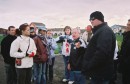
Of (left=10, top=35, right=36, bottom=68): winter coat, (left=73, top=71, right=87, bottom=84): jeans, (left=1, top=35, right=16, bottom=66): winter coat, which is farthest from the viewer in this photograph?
(left=1, top=35, right=16, bottom=66): winter coat

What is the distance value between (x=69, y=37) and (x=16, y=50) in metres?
3.39

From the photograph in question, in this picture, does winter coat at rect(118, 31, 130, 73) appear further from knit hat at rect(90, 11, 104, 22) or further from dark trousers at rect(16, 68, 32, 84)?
dark trousers at rect(16, 68, 32, 84)

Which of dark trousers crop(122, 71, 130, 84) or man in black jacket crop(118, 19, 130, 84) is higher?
man in black jacket crop(118, 19, 130, 84)

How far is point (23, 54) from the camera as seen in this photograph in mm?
6742

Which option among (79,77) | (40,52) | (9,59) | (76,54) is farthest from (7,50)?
(79,77)

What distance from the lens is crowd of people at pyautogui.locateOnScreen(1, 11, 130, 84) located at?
16.8 ft

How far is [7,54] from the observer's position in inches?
307

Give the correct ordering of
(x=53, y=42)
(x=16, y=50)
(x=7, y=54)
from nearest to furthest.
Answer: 1. (x=16, y=50)
2. (x=7, y=54)
3. (x=53, y=42)

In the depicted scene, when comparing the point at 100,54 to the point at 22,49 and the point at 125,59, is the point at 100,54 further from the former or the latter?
the point at 22,49

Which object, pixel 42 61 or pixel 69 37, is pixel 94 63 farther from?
pixel 69 37

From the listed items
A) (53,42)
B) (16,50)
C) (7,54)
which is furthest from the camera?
(53,42)

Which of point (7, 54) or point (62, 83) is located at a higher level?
point (7, 54)

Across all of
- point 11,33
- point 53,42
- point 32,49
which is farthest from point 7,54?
point 53,42

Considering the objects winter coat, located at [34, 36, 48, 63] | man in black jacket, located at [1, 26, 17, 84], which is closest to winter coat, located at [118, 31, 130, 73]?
winter coat, located at [34, 36, 48, 63]
